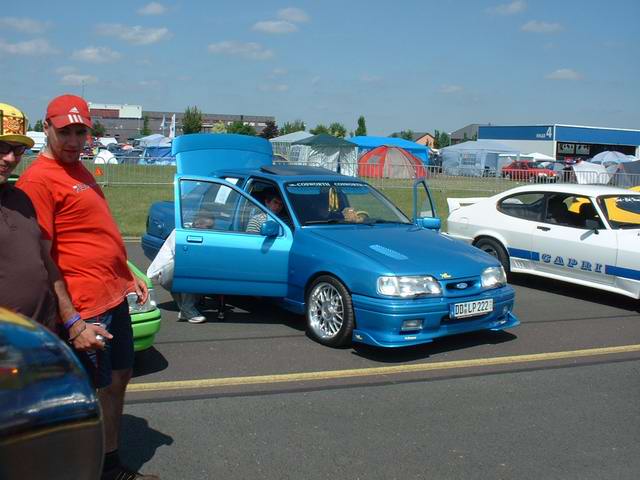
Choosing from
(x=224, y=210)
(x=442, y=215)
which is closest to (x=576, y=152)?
(x=442, y=215)

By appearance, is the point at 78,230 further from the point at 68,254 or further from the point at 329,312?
the point at 329,312

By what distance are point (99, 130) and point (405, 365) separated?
83349 millimetres

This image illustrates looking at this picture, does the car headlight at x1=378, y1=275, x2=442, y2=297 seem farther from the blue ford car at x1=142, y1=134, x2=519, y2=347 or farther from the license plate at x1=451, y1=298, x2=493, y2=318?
the license plate at x1=451, y1=298, x2=493, y2=318

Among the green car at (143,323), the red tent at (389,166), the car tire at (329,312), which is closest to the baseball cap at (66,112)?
the green car at (143,323)

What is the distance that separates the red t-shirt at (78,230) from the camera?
3137mm

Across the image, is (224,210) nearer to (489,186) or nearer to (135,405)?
(135,405)

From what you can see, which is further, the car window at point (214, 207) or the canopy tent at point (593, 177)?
the canopy tent at point (593, 177)

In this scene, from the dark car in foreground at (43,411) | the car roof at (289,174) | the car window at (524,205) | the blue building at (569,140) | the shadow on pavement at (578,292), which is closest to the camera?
the dark car in foreground at (43,411)

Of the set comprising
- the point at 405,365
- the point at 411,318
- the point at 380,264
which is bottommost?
the point at 405,365

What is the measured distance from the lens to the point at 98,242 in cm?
329

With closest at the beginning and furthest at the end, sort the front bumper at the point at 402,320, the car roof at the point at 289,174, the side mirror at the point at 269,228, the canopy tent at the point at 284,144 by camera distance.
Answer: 1. the front bumper at the point at 402,320
2. the side mirror at the point at 269,228
3. the car roof at the point at 289,174
4. the canopy tent at the point at 284,144

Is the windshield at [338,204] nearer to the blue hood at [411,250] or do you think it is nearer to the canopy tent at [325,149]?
the blue hood at [411,250]

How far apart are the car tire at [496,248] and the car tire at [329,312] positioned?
4.07m

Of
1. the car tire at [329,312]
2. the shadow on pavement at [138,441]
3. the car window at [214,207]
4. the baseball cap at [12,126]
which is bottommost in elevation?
the shadow on pavement at [138,441]
